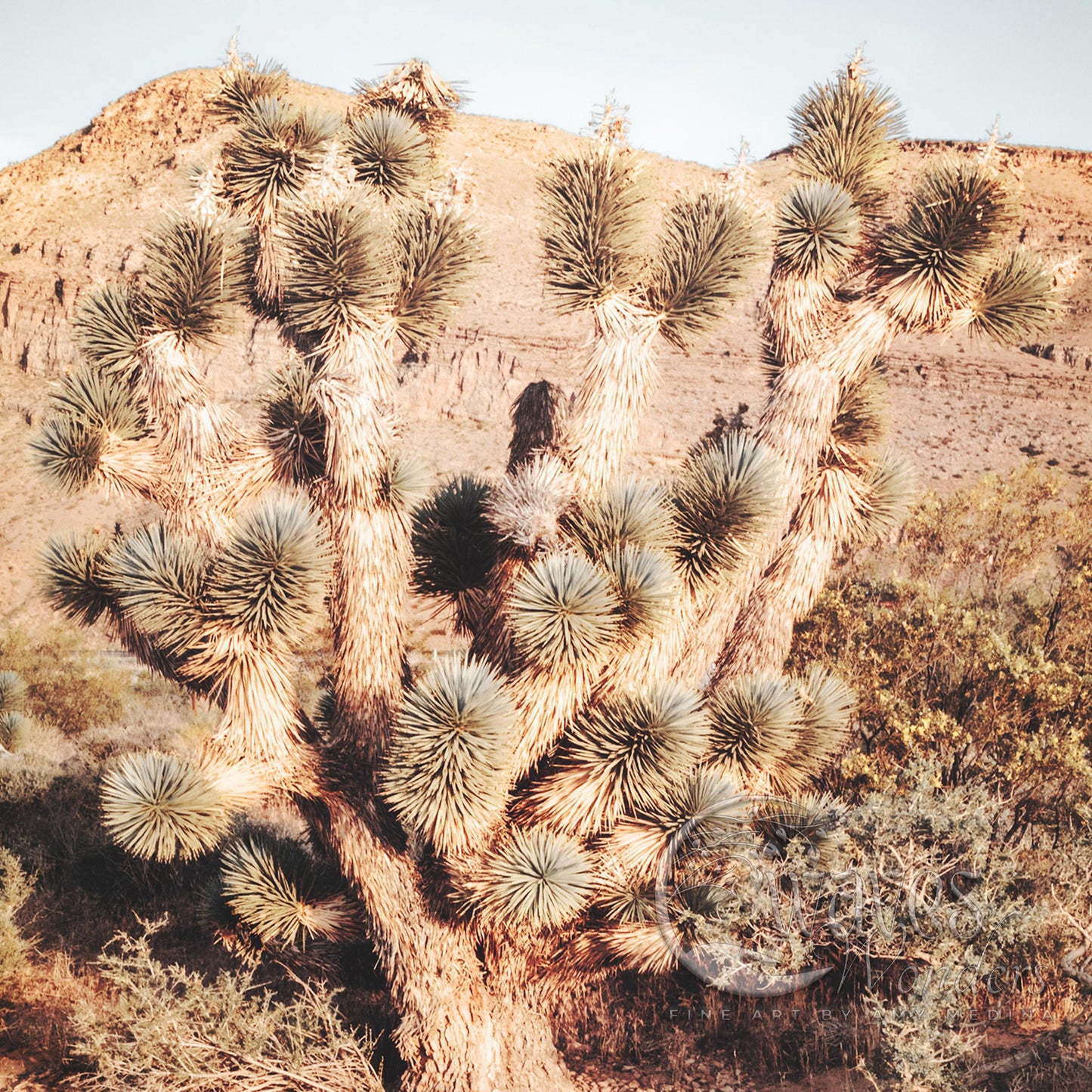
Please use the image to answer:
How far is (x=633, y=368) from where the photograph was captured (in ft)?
16.3

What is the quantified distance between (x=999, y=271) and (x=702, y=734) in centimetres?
290

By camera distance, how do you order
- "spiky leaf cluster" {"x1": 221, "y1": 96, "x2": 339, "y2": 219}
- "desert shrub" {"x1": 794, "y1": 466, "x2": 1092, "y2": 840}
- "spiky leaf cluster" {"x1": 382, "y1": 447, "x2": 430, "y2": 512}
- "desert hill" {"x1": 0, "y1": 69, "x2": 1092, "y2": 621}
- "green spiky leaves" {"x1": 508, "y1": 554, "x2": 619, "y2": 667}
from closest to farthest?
"green spiky leaves" {"x1": 508, "y1": 554, "x2": 619, "y2": 667}
"spiky leaf cluster" {"x1": 382, "y1": 447, "x2": 430, "y2": 512}
"spiky leaf cluster" {"x1": 221, "y1": 96, "x2": 339, "y2": 219}
"desert shrub" {"x1": 794, "y1": 466, "x2": 1092, "y2": 840}
"desert hill" {"x1": 0, "y1": 69, "x2": 1092, "y2": 621}

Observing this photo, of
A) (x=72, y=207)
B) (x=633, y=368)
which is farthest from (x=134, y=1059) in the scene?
(x=72, y=207)

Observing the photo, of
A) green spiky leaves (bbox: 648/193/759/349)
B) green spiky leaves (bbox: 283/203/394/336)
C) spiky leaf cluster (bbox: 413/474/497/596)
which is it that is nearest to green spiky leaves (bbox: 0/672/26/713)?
spiky leaf cluster (bbox: 413/474/497/596)

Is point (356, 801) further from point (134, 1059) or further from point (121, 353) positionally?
point (121, 353)

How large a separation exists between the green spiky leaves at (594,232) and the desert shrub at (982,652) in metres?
4.70

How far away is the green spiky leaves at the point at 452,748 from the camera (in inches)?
173

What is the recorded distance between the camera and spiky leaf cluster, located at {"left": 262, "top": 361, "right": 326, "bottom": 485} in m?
5.36

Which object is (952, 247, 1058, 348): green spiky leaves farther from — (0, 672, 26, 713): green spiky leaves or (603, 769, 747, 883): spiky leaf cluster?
(0, 672, 26, 713): green spiky leaves

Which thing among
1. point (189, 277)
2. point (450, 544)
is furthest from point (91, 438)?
point (450, 544)

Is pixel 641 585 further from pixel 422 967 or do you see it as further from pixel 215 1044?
pixel 215 1044

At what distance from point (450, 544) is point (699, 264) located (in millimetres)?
2472

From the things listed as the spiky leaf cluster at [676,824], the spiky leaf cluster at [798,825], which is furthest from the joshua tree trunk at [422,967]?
the spiky leaf cluster at [798,825]

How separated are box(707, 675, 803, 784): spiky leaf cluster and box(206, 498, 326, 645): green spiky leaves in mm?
2273
